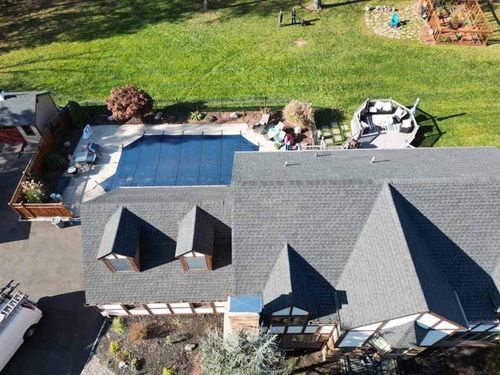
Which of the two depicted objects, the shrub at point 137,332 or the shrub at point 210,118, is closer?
the shrub at point 137,332

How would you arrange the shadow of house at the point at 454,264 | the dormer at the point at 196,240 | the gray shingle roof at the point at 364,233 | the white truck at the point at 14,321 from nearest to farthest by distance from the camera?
the gray shingle roof at the point at 364,233 < the shadow of house at the point at 454,264 < the dormer at the point at 196,240 < the white truck at the point at 14,321

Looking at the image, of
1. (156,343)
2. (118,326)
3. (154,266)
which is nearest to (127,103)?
(154,266)

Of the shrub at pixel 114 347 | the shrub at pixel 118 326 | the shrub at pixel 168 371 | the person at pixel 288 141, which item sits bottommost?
the shrub at pixel 168 371

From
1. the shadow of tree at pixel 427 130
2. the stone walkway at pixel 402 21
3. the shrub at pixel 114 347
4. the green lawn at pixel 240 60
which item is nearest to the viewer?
the shrub at pixel 114 347

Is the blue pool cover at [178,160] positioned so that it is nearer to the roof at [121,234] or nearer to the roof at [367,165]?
the roof at [367,165]

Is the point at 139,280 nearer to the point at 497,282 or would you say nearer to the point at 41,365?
the point at 41,365

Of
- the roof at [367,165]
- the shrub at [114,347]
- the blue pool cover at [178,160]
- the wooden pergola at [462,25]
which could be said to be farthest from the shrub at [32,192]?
the wooden pergola at [462,25]

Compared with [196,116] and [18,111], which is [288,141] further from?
[18,111]
